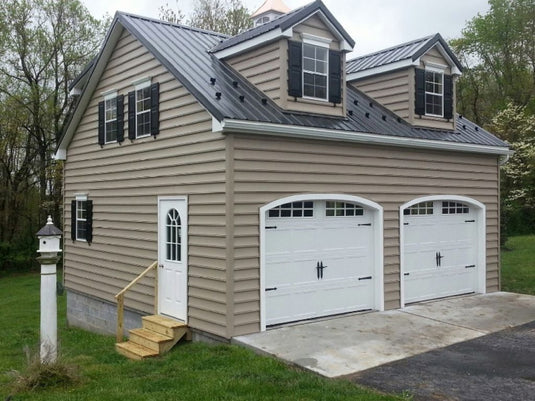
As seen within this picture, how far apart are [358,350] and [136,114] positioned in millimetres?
6209

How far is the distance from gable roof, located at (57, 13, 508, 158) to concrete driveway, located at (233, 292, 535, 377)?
10.0ft

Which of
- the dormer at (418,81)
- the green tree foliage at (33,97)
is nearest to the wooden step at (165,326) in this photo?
the dormer at (418,81)

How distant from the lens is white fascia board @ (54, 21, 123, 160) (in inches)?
431

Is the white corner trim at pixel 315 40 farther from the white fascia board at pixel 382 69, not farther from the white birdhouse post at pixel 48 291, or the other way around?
the white birdhouse post at pixel 48 291

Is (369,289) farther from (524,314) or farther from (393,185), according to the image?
(524,314)

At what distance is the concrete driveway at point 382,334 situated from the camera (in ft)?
22.5

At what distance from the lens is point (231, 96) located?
8.58 metres

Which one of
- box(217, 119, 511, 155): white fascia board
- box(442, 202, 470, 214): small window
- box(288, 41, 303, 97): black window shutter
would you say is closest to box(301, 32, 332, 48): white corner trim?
box(288, 41, 303, 97): black window shutter

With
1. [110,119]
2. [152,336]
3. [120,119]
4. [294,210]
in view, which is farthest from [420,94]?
[152,336]

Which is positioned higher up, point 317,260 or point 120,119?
point 120,119

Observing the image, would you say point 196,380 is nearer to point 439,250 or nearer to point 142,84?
point 142,84

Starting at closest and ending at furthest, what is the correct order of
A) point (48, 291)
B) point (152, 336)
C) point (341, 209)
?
point (48, 291) → point (152, 336) → point (341, 209)

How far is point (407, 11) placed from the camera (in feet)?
113

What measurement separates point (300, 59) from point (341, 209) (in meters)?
2.69
